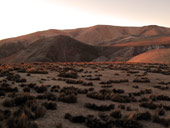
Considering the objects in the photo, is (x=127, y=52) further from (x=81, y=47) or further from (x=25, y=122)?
(x=25, y=122)

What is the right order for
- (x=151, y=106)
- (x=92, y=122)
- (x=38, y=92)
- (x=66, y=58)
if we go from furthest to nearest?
(x=66, y=58) < (x=38, y=92) < (x=151, y=106) < (x=92, y=122)

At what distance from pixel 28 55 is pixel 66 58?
25.8 meters

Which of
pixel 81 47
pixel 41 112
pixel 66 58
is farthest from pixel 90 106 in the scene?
pixel 81 47

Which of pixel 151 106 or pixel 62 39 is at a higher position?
pixel 62 39

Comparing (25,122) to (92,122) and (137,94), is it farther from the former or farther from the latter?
(137,94)

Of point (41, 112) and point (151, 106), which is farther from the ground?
point (41, 112)

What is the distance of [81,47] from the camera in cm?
12862

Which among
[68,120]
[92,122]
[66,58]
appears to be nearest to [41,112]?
[68,120]

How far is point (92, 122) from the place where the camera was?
7117 millimetres

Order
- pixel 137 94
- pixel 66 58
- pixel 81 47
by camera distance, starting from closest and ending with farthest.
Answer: pixel 137 94 → pixel 66 58 → pixel 81 47

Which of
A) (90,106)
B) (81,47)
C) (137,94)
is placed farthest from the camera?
(81,47)

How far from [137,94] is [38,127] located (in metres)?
9.78

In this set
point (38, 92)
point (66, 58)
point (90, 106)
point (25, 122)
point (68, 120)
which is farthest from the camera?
Result: point (66, 58)

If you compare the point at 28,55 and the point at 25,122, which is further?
the point at 28,55
